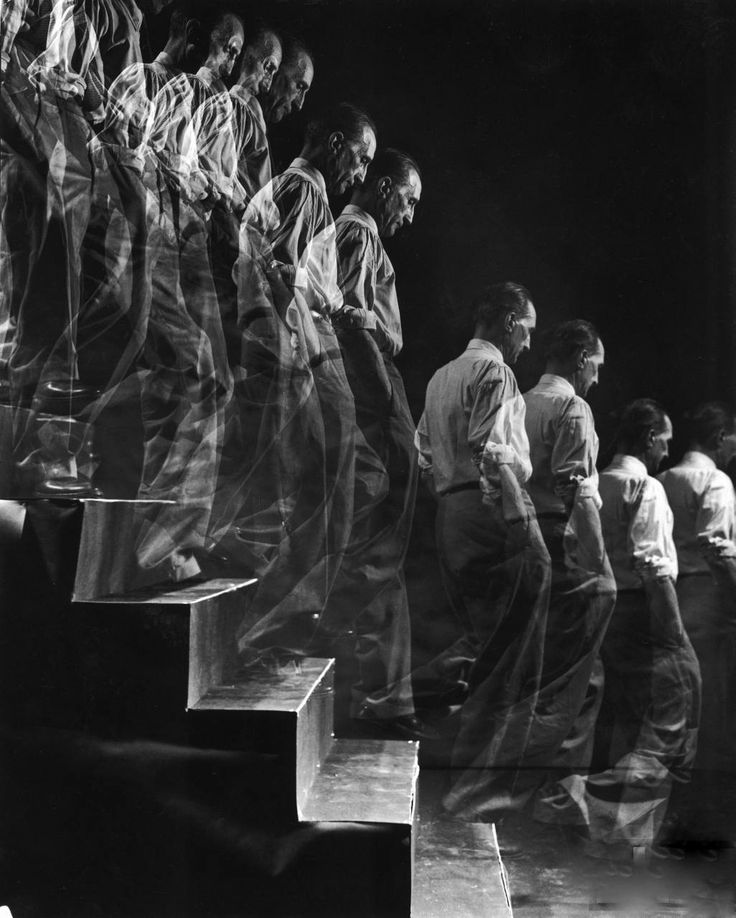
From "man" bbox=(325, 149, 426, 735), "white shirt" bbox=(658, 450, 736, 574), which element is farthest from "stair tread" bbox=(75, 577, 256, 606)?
"white shirt" bbox=(658, 450, 736, 574)

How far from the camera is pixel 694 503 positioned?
99.8 inches

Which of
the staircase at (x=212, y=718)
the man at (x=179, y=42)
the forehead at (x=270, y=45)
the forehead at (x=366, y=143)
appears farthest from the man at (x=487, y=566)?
the man at (x=179, y=42)

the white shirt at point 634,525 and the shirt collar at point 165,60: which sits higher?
the shirt collar at point 165,60

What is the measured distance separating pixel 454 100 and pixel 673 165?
616 millimetres

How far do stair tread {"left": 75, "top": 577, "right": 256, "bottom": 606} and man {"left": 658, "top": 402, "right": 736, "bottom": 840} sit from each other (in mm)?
1178

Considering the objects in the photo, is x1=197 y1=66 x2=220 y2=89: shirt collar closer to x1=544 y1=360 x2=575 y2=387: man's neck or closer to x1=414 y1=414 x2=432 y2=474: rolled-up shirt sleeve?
x1=414 y1=414 x2=432 y2=474: rolled-up shirt sleeve

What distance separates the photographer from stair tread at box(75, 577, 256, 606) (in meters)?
1.86

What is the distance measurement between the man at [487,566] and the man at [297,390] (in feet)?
0.87

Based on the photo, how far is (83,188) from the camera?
2561 millimetres

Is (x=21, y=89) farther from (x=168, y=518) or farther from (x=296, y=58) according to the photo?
(x=168, y=518)

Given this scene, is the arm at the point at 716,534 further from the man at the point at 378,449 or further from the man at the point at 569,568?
the man at the point at 378,449

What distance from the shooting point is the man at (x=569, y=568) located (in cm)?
249

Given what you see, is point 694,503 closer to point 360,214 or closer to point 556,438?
point 556,438

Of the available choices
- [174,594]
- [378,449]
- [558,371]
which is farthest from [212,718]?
[558,371]
